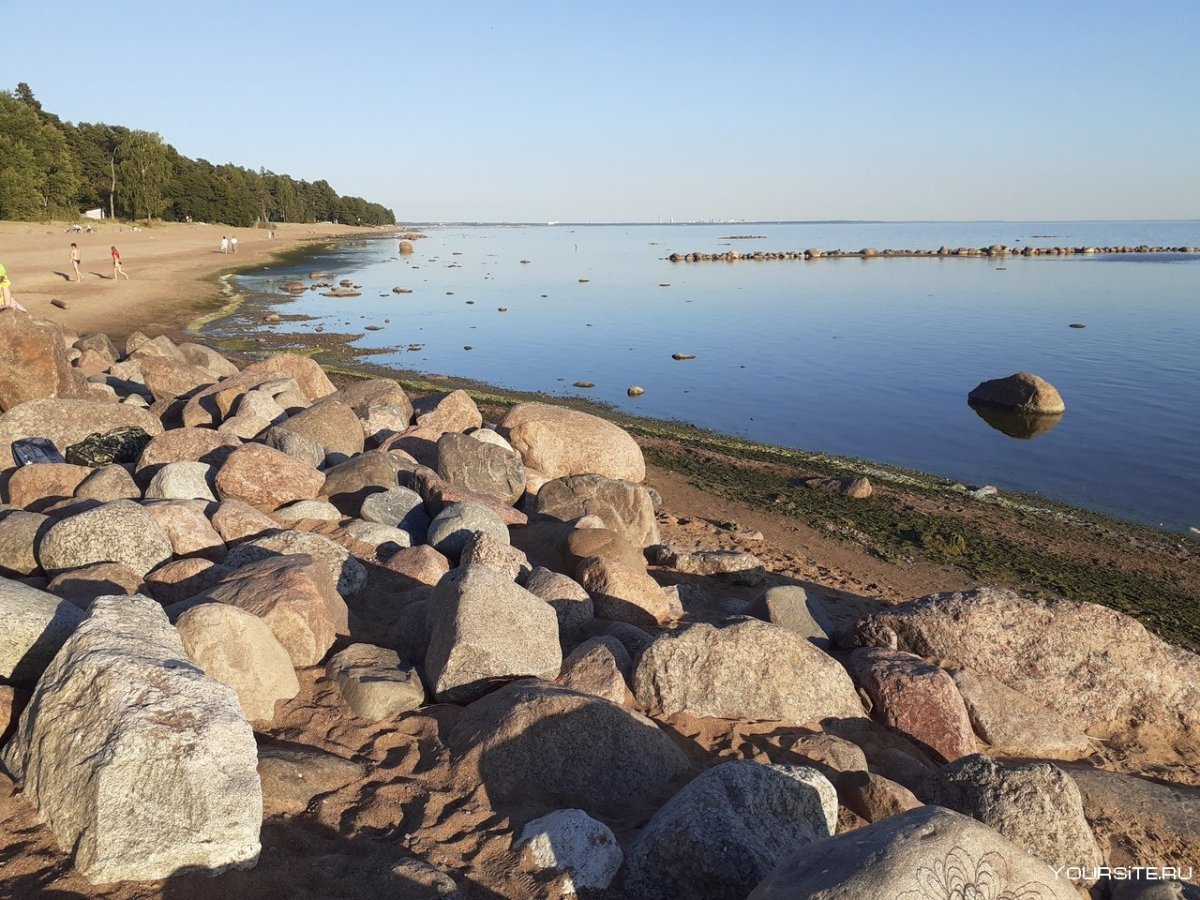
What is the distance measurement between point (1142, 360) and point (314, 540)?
37.2 meters

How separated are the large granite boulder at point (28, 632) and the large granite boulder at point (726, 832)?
4.22 meters

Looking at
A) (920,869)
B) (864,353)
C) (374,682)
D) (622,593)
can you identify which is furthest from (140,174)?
(920,869)

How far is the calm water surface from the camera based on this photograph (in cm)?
2209

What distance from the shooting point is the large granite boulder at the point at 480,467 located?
1295 cm

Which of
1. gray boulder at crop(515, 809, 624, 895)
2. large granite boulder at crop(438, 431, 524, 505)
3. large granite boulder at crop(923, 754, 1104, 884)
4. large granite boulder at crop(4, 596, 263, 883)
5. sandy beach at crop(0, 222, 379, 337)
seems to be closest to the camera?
large granite boulder at crop(4, 596, 263, 883)

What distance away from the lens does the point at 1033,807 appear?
5887mm

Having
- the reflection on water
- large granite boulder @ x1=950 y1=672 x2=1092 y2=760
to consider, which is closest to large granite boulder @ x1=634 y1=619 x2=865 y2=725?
large granite boulder @ x1=950 y1=672 x2=1092 y2=760

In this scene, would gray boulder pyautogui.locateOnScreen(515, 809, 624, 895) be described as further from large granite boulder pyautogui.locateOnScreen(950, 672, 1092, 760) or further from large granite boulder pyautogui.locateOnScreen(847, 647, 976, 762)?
large granite boulder pyautogui.locateOnScreen(950, 672, 1092, 760)

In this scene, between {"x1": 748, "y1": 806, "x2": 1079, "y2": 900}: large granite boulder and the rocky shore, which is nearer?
{"x1": 748, "y1": 806, "x2": 1079, "y2": 900}: large granite boulder

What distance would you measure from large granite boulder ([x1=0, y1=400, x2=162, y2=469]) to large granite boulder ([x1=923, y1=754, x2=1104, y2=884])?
11960 mm

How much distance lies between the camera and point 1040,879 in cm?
381

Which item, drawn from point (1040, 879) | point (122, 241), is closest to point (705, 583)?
point (1040, 879)
